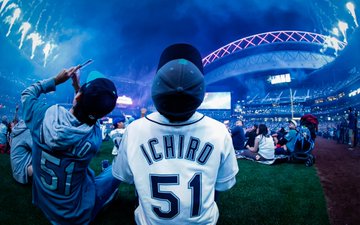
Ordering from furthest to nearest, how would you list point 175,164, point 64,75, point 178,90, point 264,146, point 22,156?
point 264,146, point 22,156, point 64,75, point 175,164, point 178,90

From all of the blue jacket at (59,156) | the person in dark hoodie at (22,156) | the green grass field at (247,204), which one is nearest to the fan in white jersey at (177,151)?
the blue jacket at (59,156)

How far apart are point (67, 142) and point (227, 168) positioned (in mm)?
1489

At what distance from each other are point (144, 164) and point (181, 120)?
1.26 feet

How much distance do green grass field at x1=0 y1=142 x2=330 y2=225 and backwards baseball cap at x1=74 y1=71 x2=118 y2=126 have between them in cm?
150

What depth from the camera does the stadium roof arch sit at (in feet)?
145

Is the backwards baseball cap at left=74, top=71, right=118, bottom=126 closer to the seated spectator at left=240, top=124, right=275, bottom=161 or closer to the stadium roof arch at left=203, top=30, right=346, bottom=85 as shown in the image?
the seated spectator at left=240, top=124, right=275, bottom=161

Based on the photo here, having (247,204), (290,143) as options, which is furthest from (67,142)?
(290,143)

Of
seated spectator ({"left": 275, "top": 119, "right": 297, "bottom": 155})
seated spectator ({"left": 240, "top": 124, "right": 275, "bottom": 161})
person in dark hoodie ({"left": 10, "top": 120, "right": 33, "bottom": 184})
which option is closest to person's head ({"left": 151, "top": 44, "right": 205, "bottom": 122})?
person in dark hoodie ({"left": 10, "top": 120, "right": 33, "bottom": 184})

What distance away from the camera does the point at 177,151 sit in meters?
1.29

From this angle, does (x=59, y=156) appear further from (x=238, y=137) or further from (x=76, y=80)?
(x=238, y=137)

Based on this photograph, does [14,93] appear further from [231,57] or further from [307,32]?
[307,32]

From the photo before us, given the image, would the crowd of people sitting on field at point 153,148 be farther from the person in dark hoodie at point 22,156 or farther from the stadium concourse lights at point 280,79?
the stadium concourse lights at point 280,79

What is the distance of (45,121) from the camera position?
72.3 inches

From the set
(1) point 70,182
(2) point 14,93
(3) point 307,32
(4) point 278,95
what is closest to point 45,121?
Answer: (1) point 70,182
